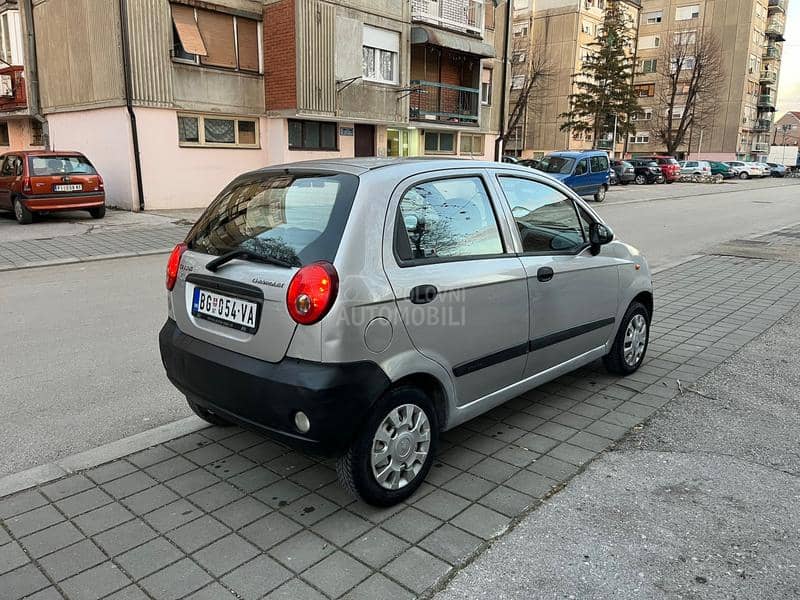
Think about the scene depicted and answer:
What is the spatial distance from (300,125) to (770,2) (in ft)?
259

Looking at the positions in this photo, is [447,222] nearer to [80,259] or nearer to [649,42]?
[80,259]

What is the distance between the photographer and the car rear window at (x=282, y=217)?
315 centimetres

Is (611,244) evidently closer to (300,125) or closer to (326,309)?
(326,309)

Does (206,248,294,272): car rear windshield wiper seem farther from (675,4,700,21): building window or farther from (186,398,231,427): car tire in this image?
(675,4,700,21): building window

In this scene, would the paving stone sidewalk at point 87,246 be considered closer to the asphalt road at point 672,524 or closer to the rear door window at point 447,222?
the rear door window at point 447,222

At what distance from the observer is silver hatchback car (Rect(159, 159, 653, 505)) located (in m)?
3.03

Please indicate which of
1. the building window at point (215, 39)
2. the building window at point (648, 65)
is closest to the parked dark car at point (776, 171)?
the building window at point (648, 65)

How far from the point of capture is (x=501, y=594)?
8.65 ft

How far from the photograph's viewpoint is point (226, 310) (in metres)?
3.37

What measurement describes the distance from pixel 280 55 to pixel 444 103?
8960 mm

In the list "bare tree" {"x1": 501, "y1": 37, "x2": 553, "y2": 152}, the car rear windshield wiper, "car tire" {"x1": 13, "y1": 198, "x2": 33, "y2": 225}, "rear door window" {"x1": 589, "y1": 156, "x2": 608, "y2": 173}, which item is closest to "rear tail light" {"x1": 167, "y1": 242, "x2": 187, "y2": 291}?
the car rear windshield wiper

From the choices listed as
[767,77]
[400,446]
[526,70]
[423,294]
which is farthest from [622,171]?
[767,77]

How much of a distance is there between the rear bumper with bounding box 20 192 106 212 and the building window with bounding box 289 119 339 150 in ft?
22.7

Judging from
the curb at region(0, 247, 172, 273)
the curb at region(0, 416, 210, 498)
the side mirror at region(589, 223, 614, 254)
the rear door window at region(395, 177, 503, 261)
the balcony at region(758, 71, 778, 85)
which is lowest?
the curb at region(0, 247, 172, 273)
